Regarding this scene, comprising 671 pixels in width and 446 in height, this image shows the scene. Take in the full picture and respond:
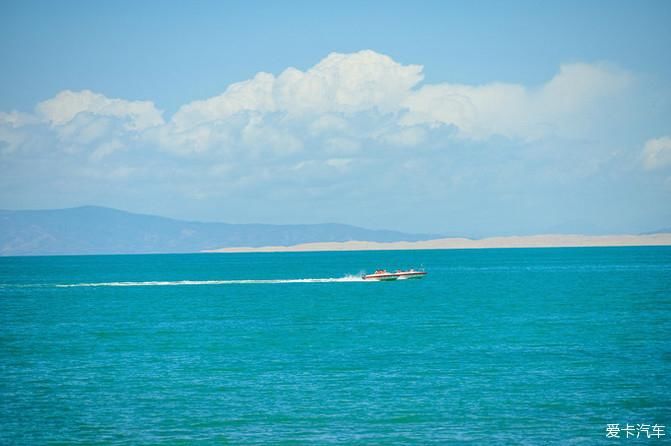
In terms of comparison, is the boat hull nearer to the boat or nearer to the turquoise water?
the boat

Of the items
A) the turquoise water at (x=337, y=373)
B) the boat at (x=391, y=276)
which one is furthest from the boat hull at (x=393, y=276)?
the turquoise water at (x=337, y=373)

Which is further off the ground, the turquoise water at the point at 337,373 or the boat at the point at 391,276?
the boat at the point at 391,276

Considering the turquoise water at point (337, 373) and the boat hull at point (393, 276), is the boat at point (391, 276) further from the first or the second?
the turquoise water at point (337, 373)

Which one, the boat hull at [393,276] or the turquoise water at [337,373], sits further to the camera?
the boat hull at [393,276]

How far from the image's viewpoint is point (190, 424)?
39.3 metres

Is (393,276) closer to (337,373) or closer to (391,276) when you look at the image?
(391,276)

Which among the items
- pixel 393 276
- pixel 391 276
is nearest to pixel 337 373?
pixel 391 276

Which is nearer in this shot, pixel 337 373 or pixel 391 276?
pixel 337 373

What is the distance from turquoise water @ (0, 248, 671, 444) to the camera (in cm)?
3847

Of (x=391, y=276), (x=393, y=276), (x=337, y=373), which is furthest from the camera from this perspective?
(x=393, y=276)

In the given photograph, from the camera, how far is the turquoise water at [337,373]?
126 feet

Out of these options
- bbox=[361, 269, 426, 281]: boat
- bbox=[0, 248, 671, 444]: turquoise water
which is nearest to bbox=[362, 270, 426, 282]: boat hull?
bbox=[361, 269, 426, 281]: boat

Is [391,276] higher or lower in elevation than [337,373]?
higher

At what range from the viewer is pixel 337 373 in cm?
5119
